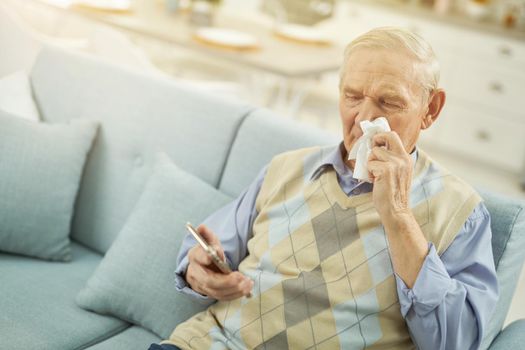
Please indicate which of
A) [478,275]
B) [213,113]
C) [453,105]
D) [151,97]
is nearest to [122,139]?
[151,97]

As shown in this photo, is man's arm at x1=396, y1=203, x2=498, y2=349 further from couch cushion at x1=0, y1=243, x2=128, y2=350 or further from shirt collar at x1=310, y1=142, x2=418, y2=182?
couch cushion at x1=0, y1=243, x2=128, y2=350

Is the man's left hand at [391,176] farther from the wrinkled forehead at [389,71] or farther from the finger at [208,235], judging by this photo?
the finger at [208,235]

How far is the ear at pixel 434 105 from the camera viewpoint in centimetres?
149

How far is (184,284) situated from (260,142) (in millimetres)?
478

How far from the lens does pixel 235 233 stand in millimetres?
1649

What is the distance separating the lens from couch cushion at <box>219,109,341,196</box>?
1851mm

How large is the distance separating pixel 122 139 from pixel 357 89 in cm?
88

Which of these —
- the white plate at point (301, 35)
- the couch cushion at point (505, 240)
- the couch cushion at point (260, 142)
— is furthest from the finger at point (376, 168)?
the white plate at point (301, 35)

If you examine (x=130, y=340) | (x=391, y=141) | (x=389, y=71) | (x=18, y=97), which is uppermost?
(x=389, y=71)

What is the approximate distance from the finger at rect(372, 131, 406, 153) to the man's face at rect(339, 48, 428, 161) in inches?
3.6

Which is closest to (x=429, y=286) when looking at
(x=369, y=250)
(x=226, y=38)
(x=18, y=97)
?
(x=369, y=250)

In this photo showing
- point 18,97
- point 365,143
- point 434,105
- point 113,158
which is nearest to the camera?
point 365,143

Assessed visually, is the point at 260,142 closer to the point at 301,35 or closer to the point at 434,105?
the point at 434,105

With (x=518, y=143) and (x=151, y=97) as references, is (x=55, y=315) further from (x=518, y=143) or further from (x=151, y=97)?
(x=518, y=143)
